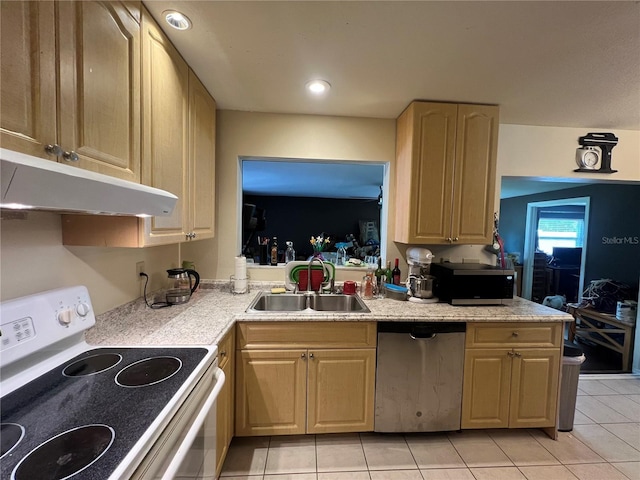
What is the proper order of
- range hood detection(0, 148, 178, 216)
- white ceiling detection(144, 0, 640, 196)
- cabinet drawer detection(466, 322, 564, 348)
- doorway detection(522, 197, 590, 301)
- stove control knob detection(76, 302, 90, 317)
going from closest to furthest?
range hood detection(0, 148, 178, 216)
stove control knob detection(76, 302, 90, 317)
white ceiling detection(144, 0, 640, 196)
cabinet drawer detection(466, 322, 564, 348)
doorway detection(522, 197, 590, 301)

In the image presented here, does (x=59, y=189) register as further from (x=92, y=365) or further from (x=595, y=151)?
(x=595, y=151)

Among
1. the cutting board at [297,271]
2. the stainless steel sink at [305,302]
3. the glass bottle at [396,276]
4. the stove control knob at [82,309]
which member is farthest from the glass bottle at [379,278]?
the stove control knob at [82,309]

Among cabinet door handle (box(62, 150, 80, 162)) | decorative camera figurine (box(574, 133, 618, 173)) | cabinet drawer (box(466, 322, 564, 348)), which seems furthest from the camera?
decorative camera figurine (box(574, 133, 618, 173))

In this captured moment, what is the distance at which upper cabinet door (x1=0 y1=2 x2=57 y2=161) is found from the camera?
0.65 metres

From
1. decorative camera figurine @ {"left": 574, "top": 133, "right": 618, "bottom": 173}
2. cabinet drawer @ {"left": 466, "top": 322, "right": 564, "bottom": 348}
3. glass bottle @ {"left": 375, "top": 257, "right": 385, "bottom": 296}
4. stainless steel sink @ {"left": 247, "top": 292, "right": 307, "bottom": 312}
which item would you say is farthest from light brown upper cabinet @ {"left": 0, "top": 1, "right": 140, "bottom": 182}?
decorative camera figurine @ {"left": 574, "top": 133, "right": 618, "bottom": 173}

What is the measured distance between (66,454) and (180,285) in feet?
4.48

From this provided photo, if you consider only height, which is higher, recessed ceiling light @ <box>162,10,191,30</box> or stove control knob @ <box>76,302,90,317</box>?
recessed ceiling light @ <box>162,10,191,30</box>

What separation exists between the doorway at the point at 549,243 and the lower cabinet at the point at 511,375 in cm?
332

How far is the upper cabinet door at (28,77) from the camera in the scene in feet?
2.14

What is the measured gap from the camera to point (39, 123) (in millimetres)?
730

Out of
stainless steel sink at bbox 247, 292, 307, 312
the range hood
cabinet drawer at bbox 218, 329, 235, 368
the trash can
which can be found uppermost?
the range hood

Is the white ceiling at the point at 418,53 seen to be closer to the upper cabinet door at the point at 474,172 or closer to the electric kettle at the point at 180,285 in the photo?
the upper cabinet door at the point at 474,172

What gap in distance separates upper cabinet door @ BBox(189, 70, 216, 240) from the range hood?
34.1 inches

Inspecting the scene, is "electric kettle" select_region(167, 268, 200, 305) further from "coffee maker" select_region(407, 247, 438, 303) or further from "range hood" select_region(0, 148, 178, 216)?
"coffee maker" select_region(407, 247, 438, 303)
